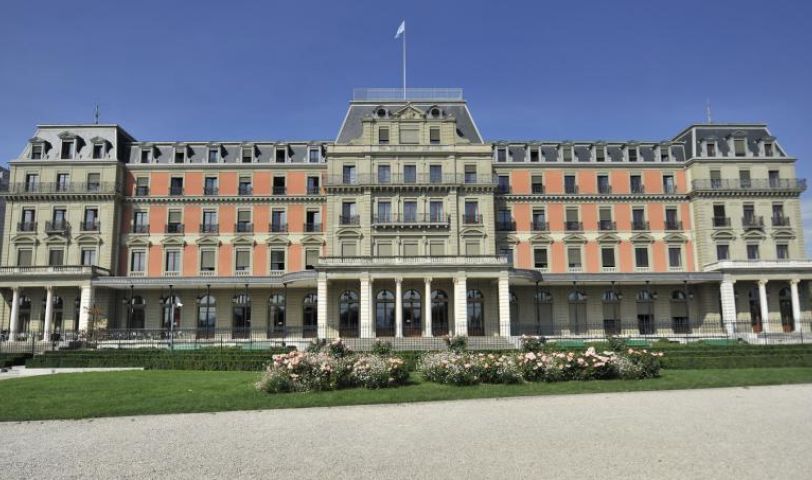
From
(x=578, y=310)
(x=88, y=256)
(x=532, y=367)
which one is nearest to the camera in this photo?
(x=532, y=367)

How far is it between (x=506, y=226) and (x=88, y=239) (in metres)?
30.5

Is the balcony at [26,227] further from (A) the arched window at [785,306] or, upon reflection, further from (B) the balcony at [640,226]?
(A) the arched window at [785,306]

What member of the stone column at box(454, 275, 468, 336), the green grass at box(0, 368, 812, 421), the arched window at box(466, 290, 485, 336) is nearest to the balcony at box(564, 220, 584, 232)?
the arched window at box(466, 290, 485, 336)

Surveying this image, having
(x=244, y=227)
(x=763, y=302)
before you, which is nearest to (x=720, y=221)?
(x=763, y=302)

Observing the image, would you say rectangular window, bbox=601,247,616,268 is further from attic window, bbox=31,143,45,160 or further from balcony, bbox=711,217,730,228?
attic window, bbox=31,143,45,160

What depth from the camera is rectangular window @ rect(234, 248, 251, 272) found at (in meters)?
41.9

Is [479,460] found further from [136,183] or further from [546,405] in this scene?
[136,183]

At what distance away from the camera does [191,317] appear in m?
40.6

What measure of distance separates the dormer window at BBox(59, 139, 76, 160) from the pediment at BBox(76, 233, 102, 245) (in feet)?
20.2

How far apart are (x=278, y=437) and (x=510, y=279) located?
28964mm

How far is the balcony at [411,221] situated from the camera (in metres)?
39.5

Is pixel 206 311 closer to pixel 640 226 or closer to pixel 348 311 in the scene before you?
pixel 348 311

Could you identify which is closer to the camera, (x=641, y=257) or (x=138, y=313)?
(x=138, y=313)

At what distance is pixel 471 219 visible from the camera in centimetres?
4031
